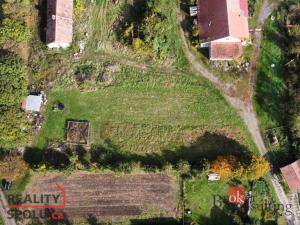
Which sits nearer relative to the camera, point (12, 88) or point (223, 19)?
point (12, 88)

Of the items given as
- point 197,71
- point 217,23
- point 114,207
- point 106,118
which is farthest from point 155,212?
point 217,23

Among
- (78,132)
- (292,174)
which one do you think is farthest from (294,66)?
(78,132)

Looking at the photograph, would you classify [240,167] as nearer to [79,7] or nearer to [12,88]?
[79,7]

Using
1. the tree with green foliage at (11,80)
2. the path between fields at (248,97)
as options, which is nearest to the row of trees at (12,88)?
the tree with green foliage at (11,80)

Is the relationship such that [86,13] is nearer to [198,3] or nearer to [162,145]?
[198,3]

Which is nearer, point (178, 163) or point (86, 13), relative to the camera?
point (178, 163)

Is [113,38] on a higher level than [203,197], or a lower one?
higher

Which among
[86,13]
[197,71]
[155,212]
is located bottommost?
[155,212]
